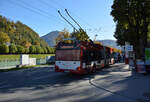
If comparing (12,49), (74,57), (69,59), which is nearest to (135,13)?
(74,57)

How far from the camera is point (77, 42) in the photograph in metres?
10.6

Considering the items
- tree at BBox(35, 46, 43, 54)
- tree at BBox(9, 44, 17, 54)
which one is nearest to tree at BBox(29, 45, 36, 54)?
tree at BBox(35, 46, 43, 54)

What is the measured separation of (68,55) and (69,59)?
0.34 m

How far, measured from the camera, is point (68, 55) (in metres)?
10.6

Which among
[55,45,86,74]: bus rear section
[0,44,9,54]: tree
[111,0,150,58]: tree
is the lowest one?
[55,45,86,74]: bus rear section

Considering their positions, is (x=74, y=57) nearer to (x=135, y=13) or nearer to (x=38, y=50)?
(x=135, y=13)

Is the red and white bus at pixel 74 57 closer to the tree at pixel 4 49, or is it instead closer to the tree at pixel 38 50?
the tree at pixel 4 49

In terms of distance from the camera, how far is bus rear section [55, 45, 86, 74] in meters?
10.2

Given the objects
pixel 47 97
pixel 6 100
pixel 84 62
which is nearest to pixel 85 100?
pixel 47 97

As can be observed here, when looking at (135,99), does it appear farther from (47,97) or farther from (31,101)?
(31,101)

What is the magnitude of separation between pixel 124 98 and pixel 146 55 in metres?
7.83

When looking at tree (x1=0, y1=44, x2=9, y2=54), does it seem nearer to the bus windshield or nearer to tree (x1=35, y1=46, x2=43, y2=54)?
tree (x1=35, y1=46, x2=43, y2=54)

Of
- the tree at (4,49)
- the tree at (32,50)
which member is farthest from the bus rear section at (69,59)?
the tree at (32,50)

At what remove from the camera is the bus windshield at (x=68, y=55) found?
10.3m
